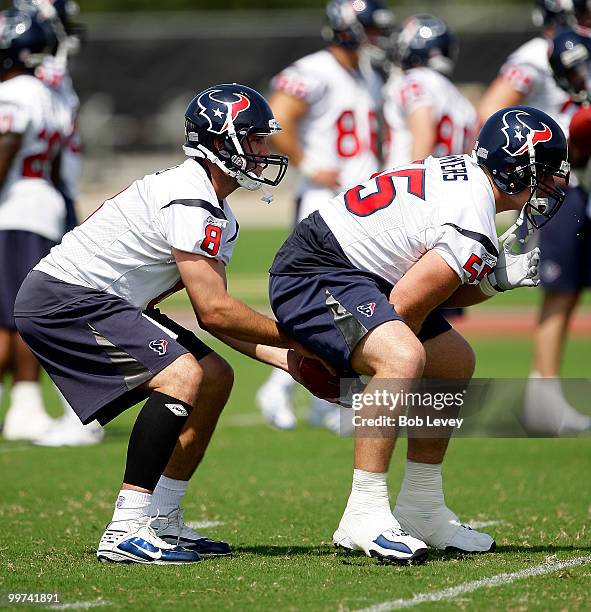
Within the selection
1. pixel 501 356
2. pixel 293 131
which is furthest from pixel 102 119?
pixel 293 131

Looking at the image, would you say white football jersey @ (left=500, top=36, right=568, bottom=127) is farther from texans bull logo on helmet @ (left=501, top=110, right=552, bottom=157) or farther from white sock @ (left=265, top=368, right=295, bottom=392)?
texans bull logo on helmet @ (left=501, top=110, right=552, bottom=157)

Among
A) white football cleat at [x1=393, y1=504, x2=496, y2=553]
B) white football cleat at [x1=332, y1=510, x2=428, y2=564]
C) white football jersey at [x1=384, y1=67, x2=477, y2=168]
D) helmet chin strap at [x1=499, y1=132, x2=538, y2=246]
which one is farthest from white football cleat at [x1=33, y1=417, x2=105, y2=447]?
helmet chin strap at [x1=499, y1=132, x2=538, y2=246]

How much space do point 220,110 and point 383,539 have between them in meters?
1.75

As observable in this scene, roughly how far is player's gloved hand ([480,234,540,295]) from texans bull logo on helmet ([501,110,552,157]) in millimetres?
354

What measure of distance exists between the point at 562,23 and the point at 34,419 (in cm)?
430

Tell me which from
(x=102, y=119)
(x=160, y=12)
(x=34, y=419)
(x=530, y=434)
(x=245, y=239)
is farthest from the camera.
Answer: (x=160, y=12)

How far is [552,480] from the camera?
6.61 metres

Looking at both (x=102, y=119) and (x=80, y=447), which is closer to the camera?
(x=80, y=447)

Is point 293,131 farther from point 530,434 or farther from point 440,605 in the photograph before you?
point 440,605

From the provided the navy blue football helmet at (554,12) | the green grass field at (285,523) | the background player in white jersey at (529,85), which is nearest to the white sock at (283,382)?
the green grass field at (285,523)

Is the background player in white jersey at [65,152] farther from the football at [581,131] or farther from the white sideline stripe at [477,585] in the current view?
the white sideline stripe at [477,585]

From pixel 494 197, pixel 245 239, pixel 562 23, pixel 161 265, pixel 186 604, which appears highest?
pixel 562 23

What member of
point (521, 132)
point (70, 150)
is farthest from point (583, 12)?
point (521, 132)

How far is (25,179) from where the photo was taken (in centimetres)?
788
